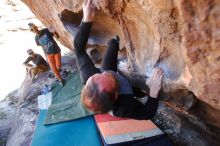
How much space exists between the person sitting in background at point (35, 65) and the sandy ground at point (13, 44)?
7.67 feet

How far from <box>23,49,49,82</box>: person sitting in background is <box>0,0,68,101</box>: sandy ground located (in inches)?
92.1

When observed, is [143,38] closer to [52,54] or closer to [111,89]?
[111,89]

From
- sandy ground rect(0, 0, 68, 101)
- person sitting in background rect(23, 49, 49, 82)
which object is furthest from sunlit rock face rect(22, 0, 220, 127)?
sandy ground rect(0, 0, 68, 101)

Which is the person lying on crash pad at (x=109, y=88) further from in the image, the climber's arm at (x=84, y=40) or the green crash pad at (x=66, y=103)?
the green crash pad at (x=66, y=103)

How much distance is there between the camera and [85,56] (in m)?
3.38

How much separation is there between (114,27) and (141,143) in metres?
1.77

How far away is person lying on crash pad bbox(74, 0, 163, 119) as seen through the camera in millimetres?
2545

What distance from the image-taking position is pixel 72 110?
5.14m

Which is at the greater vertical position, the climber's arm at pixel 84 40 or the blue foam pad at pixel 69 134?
the climber's arm at pixel 84 40

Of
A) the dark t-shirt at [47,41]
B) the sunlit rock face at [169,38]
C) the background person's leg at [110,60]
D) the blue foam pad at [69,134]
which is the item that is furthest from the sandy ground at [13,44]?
the background person's leg at [110,60]

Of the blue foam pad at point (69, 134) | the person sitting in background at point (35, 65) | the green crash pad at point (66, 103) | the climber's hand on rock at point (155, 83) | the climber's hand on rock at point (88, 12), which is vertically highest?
the climber's hand on rock at point (88, 12)

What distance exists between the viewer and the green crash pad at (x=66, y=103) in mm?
4973

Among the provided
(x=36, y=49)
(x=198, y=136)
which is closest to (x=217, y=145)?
(x=198, y=136)

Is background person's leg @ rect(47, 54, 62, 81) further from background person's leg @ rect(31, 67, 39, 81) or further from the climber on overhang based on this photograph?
background person's leg @ rect(31, 67, 39, 81)
